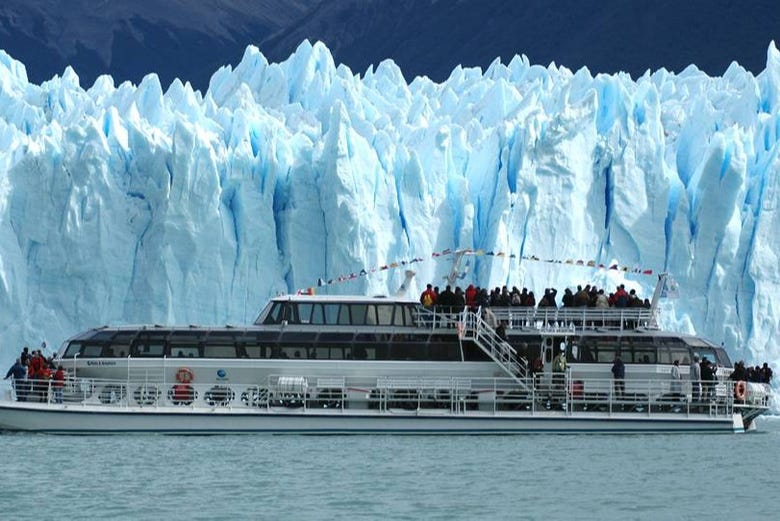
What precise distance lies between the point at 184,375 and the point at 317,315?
285 cm

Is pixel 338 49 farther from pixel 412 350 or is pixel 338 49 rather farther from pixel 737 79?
pixel 412 350

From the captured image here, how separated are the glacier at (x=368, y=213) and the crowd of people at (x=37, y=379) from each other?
9.64 m

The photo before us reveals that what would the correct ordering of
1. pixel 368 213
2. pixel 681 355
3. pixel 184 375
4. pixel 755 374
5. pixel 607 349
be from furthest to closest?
pixel 368 213 < pixel 755 374 < pixel 607 349 < pixel 681 355 < pixel 184 375

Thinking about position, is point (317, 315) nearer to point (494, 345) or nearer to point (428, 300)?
point (428, 300)

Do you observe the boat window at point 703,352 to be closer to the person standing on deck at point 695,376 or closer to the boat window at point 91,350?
the person standing on deck at point 695,376

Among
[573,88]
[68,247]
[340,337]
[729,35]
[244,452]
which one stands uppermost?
[729,35]

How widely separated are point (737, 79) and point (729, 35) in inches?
1884

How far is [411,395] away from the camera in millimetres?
33688

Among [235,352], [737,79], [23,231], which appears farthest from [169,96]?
[235,352]

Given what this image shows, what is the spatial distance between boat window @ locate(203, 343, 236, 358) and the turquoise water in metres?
2.03

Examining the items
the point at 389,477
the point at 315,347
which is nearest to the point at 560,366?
the point at 315,347

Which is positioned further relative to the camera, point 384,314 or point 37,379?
point 384,314

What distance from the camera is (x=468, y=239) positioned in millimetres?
45531

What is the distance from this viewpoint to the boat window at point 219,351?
1329 inches
